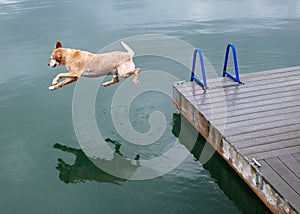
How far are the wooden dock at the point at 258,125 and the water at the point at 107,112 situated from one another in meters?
0.48

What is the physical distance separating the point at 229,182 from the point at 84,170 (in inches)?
95.6

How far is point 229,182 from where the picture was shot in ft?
20.1

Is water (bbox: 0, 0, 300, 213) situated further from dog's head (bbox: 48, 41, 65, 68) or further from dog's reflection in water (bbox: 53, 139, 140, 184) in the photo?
dog's head (bbox: 48, 41, 65, 68)

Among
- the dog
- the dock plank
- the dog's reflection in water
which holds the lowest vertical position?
the dog's reflection in water

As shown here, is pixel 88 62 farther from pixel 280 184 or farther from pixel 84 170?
pixel 280 184

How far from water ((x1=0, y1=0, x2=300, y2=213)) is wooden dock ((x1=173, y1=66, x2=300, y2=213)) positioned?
479mm

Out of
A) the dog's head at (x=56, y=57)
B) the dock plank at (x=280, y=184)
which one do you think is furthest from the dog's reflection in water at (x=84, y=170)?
the dock plank at (x=280, y=184)

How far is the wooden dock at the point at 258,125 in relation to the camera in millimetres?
5016

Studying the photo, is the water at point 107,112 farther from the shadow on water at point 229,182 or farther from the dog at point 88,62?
the dog at point 88,62

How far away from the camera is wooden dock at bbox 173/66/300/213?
502cm

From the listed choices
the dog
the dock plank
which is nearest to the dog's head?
the dog

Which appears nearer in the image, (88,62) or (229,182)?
(229,182)

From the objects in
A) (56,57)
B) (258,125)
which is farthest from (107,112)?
(258,125)

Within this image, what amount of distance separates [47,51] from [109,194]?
7.62 metres
